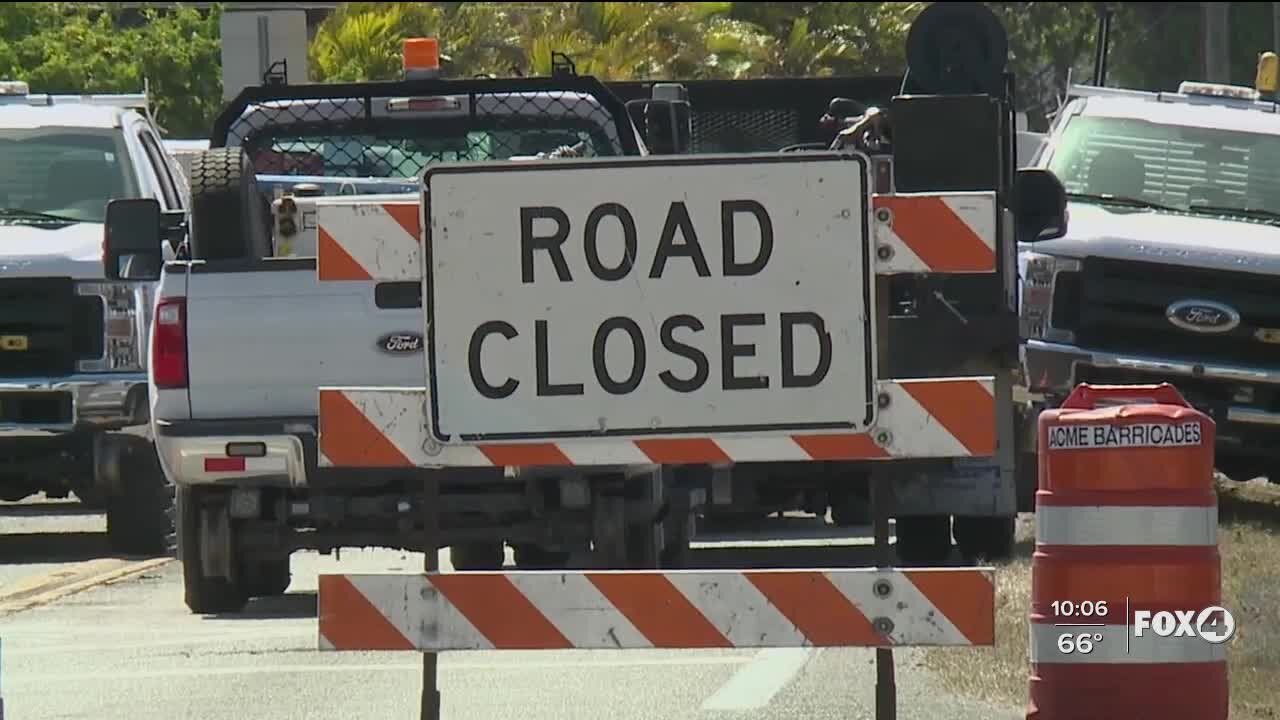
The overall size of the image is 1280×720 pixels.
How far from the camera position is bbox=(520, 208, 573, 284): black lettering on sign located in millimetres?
7707

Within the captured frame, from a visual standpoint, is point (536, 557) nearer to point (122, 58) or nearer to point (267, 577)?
point (267, 577)

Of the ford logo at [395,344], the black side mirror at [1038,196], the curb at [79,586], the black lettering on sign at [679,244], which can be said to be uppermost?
the black lettering on sign at [679,244]

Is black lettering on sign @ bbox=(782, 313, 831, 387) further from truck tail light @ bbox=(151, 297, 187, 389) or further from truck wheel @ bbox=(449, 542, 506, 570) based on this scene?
truck wheel @ bbox=(449, 542, 506, 570)

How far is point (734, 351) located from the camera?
25.2ft

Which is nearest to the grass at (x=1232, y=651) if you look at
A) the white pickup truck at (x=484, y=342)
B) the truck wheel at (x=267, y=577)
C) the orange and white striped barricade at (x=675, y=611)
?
the white pickup truck at (x=484, y=342)

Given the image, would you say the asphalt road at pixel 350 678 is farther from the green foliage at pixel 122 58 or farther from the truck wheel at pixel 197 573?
the green foliage at pixel 122 58

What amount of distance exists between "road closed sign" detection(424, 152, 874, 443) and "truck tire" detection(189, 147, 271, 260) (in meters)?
4.41

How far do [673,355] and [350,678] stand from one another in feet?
11.0

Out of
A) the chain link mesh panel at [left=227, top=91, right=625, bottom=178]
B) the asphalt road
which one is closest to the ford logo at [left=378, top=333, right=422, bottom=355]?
the asphalt road

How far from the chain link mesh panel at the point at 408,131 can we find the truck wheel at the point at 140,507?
285cm

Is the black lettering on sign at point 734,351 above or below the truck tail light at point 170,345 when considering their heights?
above

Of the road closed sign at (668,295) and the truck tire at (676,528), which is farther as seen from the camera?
the truck tire at (676,528)

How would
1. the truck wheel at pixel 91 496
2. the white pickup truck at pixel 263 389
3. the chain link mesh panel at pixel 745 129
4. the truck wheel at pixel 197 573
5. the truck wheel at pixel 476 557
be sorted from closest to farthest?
the white pickup truck at pixel 263 389
the truck wheel at pixel 197 573
the truck wheel at pixel 476 557
the truck wheel at pixel 91 496
the chain link mesh panel at pixel 745 129

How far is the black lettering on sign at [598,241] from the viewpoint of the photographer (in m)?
7.67
